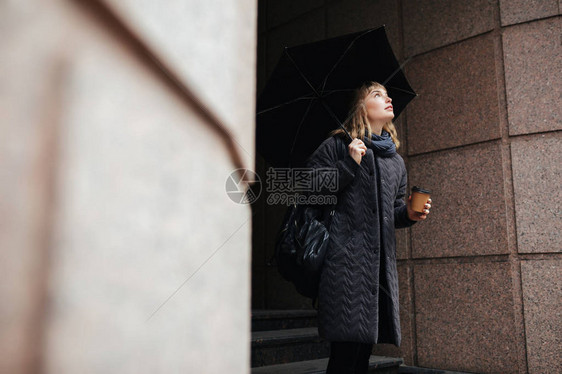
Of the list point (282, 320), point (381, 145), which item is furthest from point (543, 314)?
point (282, 320)

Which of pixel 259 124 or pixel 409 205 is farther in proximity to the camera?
pixel 259 124

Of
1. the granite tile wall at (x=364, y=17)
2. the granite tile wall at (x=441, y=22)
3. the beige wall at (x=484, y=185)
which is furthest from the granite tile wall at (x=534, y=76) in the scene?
the granite tile wall at (x=364, y=17)

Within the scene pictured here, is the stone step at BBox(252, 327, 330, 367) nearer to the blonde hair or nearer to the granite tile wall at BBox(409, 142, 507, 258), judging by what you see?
the granite tile wall at BBox(409, 142, 507, 258)

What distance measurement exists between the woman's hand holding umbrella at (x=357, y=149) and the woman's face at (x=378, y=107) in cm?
27

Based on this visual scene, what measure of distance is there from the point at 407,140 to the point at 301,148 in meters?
1.14

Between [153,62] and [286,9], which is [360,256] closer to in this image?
[153,62]

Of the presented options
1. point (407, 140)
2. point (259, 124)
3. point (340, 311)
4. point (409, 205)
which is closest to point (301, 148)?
point (259, 124)

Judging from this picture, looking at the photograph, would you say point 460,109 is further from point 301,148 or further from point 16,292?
point 16,292

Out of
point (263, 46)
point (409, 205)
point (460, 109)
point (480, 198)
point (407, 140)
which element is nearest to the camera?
point (409, 205)

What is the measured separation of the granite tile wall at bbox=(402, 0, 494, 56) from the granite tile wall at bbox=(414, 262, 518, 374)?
4.96 ft

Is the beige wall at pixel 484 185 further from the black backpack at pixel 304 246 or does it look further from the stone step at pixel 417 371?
the black backpack at pixel 304 246

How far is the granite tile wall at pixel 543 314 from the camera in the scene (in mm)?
2311

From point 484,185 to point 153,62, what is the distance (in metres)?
2.72

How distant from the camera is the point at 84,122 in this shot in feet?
0.66
